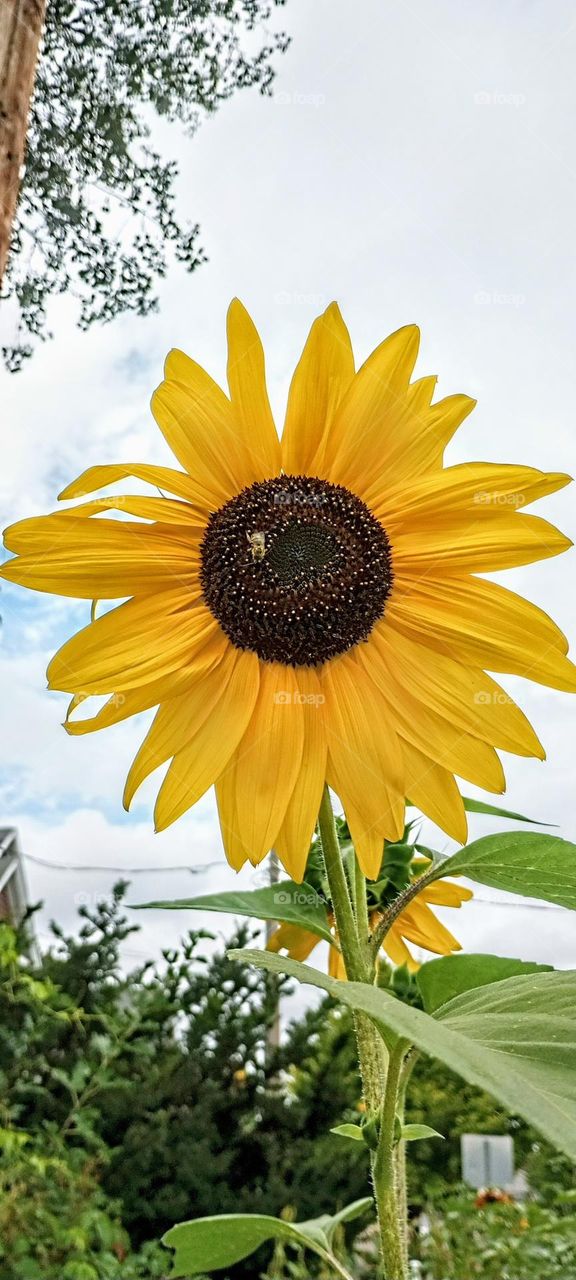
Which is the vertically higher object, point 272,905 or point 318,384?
point 318,384

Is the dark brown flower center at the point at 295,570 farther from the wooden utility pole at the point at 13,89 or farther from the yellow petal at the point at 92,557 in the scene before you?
the wooden utility pole at the point at 13,89

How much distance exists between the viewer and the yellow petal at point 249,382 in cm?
43

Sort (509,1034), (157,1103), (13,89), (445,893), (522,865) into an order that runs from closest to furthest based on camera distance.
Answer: (509,1034)
(522,865)
(445,893)
(13,89)
(157,1103)

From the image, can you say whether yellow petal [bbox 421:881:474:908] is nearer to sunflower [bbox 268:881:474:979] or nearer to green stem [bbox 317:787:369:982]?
sunflower [bbox 268:881:474:979]

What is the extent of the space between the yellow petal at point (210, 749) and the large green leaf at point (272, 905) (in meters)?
0.04

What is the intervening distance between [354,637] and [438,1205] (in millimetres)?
1849

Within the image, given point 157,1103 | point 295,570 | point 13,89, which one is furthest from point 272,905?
point 157,1103

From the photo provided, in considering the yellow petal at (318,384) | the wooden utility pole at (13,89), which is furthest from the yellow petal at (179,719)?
the wooden utility pole at (13,89)

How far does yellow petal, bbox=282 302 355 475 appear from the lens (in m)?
0.43

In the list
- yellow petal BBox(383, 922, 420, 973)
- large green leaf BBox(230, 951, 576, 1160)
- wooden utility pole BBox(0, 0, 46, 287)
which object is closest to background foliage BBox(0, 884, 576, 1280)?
yellow petal BBox(383, 922, 420, 973)

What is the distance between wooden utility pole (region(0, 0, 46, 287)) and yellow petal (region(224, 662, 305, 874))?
0.62m

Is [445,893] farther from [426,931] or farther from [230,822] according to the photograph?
[230,822]

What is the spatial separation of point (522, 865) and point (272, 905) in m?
0.11

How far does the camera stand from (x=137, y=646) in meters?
0.42
